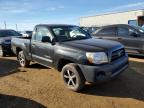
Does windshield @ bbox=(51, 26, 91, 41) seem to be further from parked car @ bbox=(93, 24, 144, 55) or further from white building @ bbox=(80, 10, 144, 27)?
white building @ bbox=(80, 10, 144, 27)

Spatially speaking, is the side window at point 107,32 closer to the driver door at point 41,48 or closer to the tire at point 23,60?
the tire at point 23,60

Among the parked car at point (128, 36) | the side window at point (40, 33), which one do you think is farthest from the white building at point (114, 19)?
the side window at point (40, 33)

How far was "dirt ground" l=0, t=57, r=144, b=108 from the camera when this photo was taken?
5.39 meters

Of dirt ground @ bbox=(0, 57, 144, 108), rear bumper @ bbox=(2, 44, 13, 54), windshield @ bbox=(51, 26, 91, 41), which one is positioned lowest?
dirt ground @ bbox=(0, 57, 144, 108)

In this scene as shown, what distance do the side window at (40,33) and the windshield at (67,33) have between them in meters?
0.27

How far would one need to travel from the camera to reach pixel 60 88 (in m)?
6.52

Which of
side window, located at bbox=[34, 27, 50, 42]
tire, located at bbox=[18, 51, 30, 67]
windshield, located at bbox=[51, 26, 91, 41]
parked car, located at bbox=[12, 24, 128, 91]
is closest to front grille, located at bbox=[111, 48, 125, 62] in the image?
parked car, located at bbox=[12, 24, 128, 91]

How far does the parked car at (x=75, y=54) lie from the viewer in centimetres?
569

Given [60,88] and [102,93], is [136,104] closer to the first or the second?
[102,93]

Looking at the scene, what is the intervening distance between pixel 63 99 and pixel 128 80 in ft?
7.86

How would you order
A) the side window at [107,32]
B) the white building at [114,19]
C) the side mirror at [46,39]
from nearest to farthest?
the side mirror at [46,39]
the side window at [107,32]
the white building at [114,19]

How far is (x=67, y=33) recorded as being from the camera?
24.1 ft

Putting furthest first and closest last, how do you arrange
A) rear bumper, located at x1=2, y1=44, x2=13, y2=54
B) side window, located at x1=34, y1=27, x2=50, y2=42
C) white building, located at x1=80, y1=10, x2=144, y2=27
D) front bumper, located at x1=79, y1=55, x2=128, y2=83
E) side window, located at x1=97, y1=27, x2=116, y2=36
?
white building, located at x1=80, y1=10, x2=144, y2=27 → rear bumper, located at x1=2, y1=44, x2=13, y2=54 → side window, located at x1=97, y1=27, x2=116, y2=36 → side window, located at x1=34, y1=27, x2=50, y2=42 → front bumper, located at x1=79, y1=55, x2=128, y2=83

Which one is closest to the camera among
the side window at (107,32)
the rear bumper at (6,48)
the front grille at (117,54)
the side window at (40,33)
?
the front grille at (117,54)
